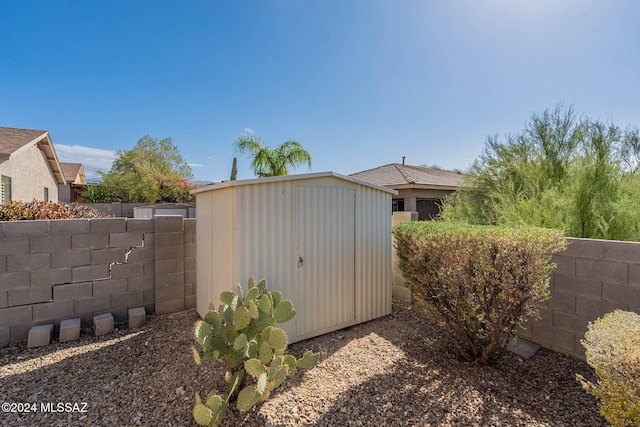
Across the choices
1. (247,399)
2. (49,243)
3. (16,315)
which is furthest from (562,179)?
(16,315)

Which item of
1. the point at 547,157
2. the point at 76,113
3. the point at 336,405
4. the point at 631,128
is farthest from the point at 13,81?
the point at 631,128

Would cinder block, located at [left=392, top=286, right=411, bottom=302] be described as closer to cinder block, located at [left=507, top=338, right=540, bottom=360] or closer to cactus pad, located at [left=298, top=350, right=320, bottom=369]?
cinder block, located at [left=507, top=338, right=540, bottom=360]

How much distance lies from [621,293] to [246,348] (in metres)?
3.84

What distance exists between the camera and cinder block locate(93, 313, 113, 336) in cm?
386

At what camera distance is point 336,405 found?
2395mm

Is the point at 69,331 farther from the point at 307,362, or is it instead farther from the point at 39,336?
the point at 307,362

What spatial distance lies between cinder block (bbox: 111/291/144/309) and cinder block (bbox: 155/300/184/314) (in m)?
0.28

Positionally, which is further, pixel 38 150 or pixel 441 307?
pixel 38 150

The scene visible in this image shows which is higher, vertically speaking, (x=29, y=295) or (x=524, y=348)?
(x=29, y=295)

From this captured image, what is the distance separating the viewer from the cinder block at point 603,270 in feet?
9.53

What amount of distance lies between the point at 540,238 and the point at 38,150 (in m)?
17.7

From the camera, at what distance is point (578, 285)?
323 centimetres

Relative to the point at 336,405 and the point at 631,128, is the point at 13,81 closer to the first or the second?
the point at 336,405

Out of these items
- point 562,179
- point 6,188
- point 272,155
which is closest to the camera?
point 562,179
